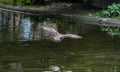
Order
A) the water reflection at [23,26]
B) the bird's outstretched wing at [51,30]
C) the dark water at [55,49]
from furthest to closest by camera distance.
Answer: the bird's outstretched wing at [51,30] < the water reflection at [23,26] < the dark water at [55,49]

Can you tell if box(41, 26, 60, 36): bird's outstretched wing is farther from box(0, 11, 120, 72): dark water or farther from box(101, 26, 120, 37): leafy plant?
box(101, 26, 120, 37): leafy plant

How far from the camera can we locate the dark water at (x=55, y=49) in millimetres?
14062

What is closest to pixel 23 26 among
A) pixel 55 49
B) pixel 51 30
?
pixel 51 30

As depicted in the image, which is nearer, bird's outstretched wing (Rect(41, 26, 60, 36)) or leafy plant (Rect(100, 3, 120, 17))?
bird's outstretched wing (Rect(41, 26, 60, 36))

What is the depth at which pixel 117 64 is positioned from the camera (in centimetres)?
1454

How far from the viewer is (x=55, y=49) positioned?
1667 centimetres

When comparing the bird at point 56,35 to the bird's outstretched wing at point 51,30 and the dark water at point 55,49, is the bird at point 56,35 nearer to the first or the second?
the bird's outstretched wing at point 51,30

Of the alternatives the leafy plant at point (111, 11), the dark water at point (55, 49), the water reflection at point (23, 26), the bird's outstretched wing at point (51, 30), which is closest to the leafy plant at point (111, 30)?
the dark water at point (55, 49)

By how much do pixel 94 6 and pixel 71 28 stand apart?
6.03m

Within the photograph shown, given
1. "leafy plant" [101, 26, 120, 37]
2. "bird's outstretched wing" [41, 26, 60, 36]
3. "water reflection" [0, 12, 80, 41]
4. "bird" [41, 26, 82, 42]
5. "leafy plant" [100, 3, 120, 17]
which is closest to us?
"bird" [41, 26, 82, 42]

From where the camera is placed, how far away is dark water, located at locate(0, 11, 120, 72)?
14.1 meters

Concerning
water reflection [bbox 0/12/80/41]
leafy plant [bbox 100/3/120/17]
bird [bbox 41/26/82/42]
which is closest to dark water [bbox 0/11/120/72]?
water reflection [bbox 0/12/80/41]

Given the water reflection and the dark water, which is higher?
the water reflection

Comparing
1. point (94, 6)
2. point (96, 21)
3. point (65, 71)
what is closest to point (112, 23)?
point (96, 21)
